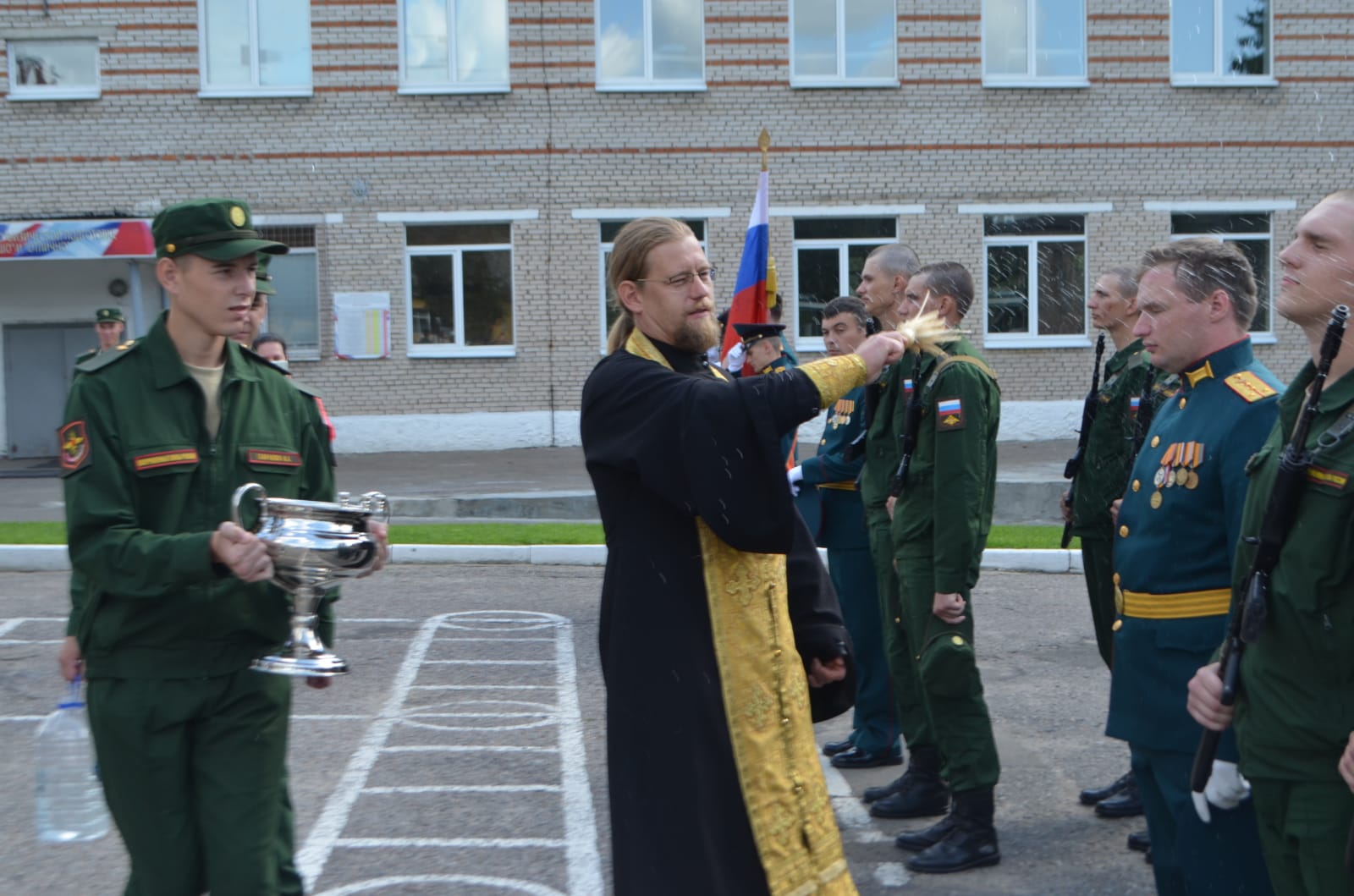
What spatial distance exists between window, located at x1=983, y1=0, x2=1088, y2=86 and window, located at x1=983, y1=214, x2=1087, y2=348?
7.42 feet

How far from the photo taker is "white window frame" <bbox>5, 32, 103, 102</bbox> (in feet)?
69.1

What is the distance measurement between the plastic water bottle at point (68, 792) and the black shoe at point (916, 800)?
2959mm

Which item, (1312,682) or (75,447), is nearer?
(1312,682)

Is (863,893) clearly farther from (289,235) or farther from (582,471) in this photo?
(289,235)

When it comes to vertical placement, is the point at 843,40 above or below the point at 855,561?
above

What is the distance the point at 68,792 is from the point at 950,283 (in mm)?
3864

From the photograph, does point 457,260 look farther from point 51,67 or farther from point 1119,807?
point 1119,807

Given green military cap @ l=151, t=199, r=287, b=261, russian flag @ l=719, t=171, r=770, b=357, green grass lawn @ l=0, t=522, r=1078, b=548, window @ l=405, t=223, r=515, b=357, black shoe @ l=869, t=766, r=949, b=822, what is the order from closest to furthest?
green military cap @ l=151, t=199, r=287, b=261 → black shoe @ l=869, t=766, r=949, b=822 → russian flag @ l=719, t=171, r=770, b=357 → green grass lawn @ l=0, t=522, r=1078, b=548 → window @ l=405, t=223, r=515, b=357

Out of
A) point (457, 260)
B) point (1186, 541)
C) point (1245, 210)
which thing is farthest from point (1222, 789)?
point (1245, 210)

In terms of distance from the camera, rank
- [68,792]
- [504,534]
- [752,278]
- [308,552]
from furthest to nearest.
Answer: [504,534], [752,278], [68,792], [308,552]

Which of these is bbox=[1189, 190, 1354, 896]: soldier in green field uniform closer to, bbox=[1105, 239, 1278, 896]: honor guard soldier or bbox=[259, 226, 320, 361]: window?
bbox=[1105, 239, 1278, 896]: honor guard soldier

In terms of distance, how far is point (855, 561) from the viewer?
643 centimetres

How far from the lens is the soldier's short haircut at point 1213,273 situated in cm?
378

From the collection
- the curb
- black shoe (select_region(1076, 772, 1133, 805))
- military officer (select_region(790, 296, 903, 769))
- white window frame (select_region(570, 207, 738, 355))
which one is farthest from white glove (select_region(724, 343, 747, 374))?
white window frame (select_region(570, 207, 738, 355))
